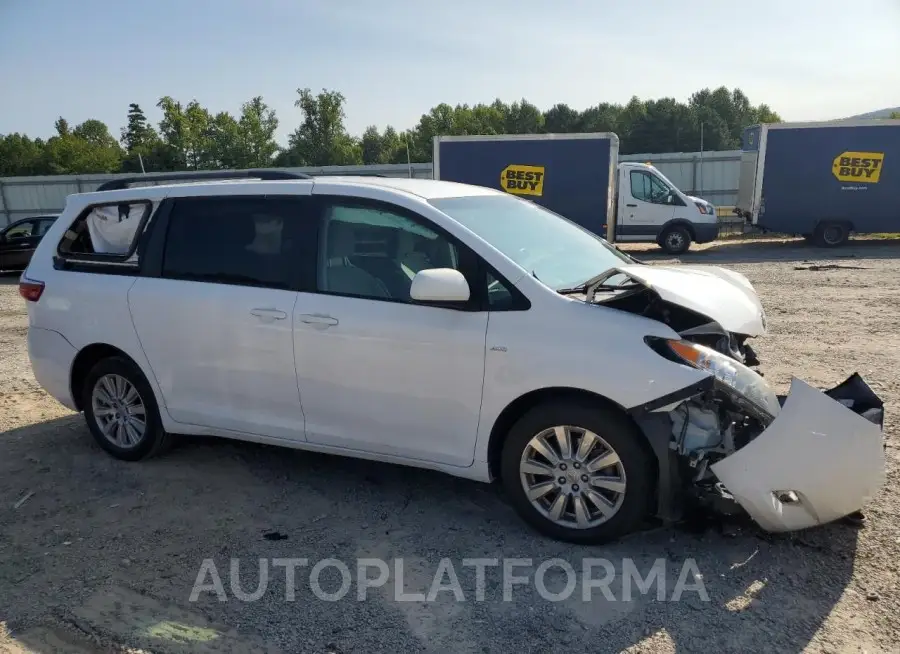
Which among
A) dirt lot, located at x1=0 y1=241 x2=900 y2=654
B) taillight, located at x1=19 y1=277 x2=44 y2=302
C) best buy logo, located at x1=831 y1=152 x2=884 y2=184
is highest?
best buy logo, located at x1=831 y1=152 x2=884 y2=184

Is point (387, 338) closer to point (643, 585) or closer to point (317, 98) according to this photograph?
point (643, 585)

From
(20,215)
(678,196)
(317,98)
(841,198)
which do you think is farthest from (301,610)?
(317,98)

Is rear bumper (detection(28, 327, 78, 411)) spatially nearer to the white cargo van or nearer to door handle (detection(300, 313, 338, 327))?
door handle (detection(300, 313, 338, 327))

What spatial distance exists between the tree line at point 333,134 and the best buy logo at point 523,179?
25475mm

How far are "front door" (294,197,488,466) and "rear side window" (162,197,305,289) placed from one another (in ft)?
0.77

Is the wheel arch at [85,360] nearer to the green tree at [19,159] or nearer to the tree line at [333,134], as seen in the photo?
the tree line at [333,134]

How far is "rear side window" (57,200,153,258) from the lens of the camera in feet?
15.6

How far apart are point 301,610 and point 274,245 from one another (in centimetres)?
210

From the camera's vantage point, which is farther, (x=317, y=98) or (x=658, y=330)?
(x=317, y=98)

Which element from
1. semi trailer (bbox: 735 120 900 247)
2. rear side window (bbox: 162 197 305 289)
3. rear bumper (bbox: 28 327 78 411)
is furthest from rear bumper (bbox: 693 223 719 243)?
rear bumper (bbox: 28 327 78 411)

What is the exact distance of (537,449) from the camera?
3.51 m

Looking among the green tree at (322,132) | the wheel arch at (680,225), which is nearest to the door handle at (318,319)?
the wheel arch at (680,225)

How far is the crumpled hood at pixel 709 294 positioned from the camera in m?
3.52

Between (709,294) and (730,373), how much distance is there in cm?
64
